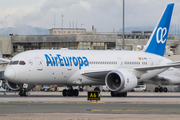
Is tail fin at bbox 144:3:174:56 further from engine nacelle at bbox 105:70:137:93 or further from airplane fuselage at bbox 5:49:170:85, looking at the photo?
engine nacelle at bbox 105:70:137:93

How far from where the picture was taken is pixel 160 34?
44094 millimetres

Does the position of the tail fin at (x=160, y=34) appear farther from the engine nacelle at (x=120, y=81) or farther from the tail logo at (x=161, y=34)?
the engine nacelle at (x=120, y=81)

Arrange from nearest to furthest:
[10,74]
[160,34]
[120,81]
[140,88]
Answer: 1. [10,74]
2. [120,81]
3. [160,34]
4. [140,88]

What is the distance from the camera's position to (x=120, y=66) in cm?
3991

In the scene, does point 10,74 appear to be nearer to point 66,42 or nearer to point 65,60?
point 65,60

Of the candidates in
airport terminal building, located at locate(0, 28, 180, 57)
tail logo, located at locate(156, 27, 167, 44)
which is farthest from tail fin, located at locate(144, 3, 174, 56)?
airport terminal building, located at locate(0, 28, 180, 57)

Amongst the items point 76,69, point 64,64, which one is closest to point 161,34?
point 76,69

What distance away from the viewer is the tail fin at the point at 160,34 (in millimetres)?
43812

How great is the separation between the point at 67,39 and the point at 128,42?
17.1 meters

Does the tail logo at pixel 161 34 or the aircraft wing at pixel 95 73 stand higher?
the tail logo at pixel 161 34

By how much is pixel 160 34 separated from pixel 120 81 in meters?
11.9

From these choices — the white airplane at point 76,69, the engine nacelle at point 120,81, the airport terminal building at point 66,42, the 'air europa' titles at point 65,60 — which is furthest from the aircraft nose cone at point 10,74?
the airport terminal building at point 66,42

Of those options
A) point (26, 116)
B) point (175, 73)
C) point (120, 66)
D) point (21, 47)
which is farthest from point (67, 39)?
point (26, 116)

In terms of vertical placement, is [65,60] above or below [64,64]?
above
